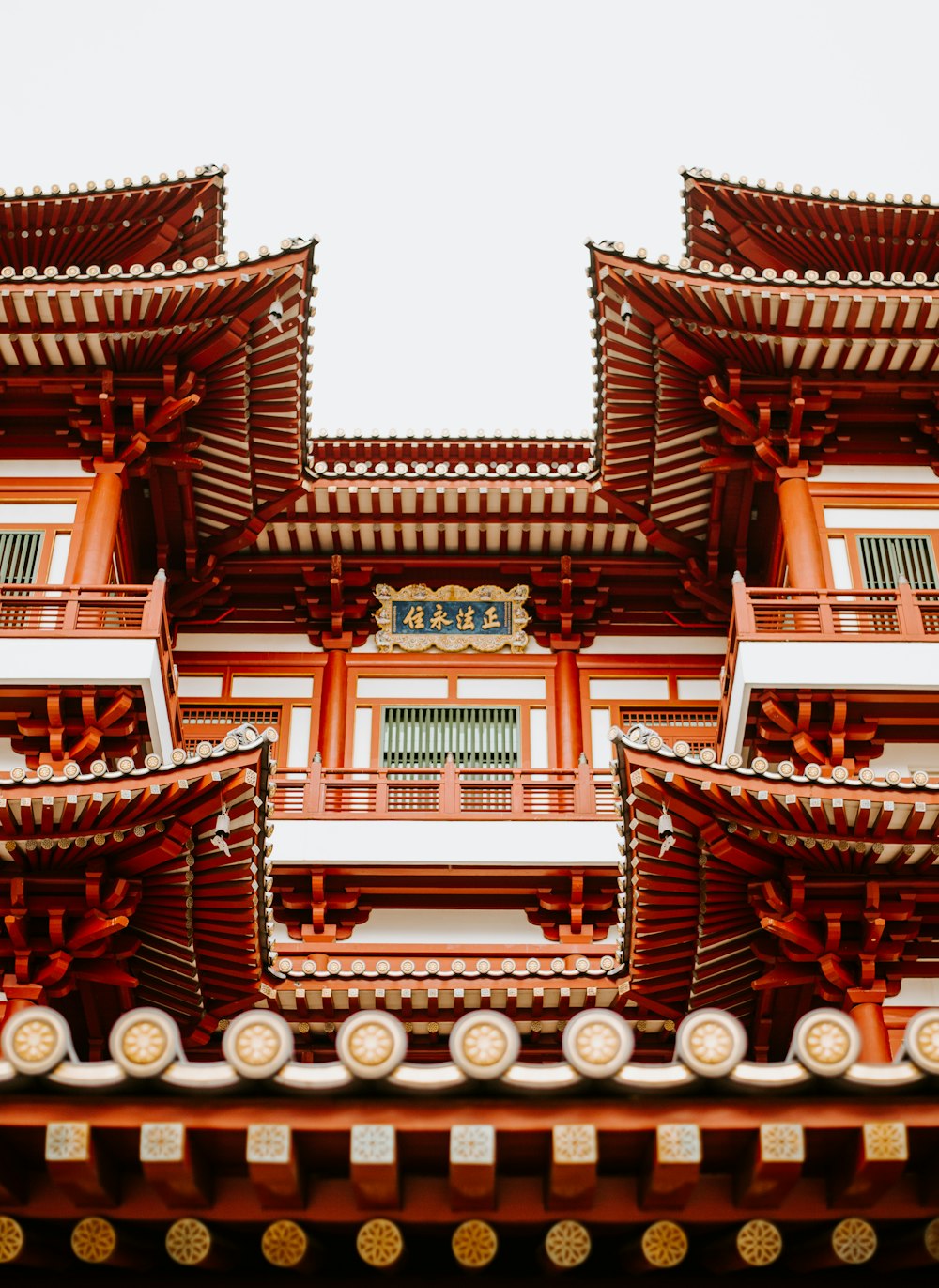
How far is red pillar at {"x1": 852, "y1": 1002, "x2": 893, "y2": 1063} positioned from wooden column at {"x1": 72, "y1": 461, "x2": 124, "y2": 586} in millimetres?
8309

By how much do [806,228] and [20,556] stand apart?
10.0 meters

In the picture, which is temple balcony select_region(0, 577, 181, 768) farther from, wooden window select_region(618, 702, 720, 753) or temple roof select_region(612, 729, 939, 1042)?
wooden window select_region(618, 702, 720, 753)

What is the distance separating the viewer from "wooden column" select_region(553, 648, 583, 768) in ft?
61.0

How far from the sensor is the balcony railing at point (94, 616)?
15500 mm

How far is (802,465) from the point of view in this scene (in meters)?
17.7

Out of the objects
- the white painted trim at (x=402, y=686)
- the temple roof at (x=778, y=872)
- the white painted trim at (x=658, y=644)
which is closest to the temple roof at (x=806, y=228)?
the white painted trim at (x=658, y=644)

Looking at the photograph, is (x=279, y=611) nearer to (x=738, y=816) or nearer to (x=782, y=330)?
(x=782, y=330)

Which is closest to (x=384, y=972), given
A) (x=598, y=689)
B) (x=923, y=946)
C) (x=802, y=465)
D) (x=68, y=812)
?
(x=68, y=812)

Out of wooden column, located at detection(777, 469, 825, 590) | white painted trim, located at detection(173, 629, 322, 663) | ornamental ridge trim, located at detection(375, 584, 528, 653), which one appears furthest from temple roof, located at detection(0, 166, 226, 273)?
wooden column, located at detection(777, 469, 825, 590)

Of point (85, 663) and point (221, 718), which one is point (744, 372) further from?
point (85, 663)

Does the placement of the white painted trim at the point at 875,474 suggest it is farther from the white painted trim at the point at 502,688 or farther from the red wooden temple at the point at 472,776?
the white painted trim at the point at 502,688

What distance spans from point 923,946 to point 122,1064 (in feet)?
28.0

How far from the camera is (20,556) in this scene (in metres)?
17.2

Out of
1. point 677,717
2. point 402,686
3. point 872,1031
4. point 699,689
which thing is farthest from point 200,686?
point 872,1031
